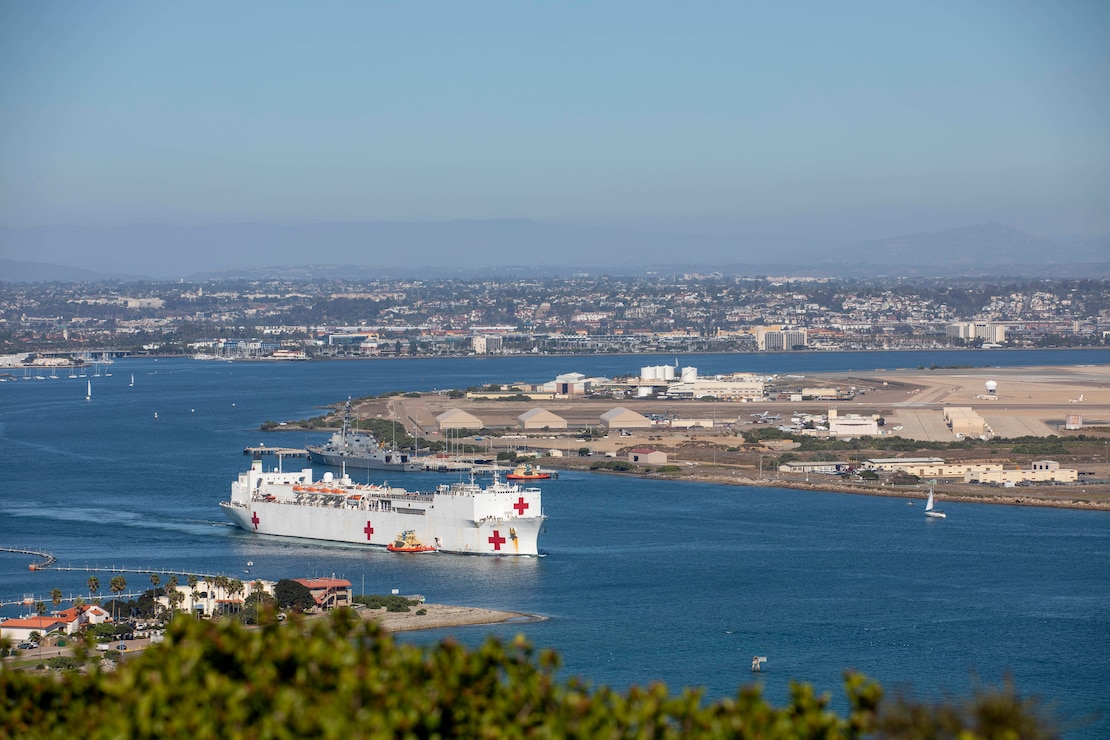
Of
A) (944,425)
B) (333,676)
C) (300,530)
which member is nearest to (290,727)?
(333,676)

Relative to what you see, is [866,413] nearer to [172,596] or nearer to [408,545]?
[408,545]

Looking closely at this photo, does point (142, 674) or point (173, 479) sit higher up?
point (142, 674)

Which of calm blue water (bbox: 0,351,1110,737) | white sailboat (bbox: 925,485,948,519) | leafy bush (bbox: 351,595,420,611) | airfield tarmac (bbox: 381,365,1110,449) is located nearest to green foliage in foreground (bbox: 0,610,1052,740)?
calm blue water (bbox: 0,351,1110,737)

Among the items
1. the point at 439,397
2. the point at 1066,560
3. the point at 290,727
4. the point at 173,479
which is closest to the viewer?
the point at 290,727

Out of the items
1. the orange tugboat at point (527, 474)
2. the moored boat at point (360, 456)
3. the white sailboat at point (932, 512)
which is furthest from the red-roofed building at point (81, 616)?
the moored boat at point (360, 456)

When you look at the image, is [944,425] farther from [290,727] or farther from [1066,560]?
[290,727]

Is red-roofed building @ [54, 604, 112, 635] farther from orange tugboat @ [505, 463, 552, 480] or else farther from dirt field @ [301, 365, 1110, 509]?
dirt field @ [301, 365, 1110, 509]
